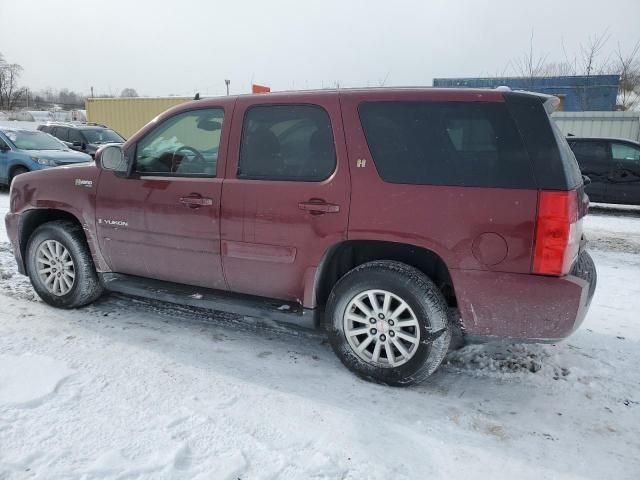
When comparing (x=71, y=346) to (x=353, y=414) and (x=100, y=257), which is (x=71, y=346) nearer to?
(x=100, y=257)

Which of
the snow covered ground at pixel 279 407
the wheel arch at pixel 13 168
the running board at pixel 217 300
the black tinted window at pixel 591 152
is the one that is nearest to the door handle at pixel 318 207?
the running board at pixel 217 300

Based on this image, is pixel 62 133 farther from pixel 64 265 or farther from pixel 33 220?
pixel 64 265

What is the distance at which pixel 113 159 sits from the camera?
12.7 ft

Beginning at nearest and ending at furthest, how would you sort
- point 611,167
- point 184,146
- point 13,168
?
point 184,146 < point 611,167 < point 13,168

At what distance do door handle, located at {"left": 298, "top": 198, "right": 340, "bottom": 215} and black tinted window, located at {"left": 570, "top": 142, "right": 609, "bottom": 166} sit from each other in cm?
956

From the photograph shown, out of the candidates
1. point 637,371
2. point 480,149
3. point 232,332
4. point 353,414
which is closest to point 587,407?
point 637,371

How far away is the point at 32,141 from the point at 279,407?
12.6 metres

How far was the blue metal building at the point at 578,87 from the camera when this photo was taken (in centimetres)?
2275

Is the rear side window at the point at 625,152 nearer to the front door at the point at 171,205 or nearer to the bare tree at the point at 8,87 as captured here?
the front door at the point at 171,205

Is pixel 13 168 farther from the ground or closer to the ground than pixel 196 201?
closer to the ground

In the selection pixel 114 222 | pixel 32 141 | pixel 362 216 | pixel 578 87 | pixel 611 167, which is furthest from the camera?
Result: pixel 578 87

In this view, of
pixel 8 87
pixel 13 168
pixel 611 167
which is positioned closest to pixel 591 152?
pixel 611 167

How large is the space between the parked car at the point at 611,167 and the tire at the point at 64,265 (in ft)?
32.3

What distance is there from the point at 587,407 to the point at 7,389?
11.2ft
